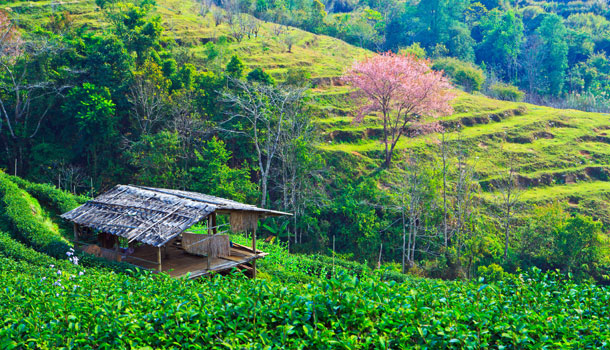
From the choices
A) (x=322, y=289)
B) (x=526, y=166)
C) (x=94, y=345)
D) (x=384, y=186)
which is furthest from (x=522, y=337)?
(x=526, y=166)

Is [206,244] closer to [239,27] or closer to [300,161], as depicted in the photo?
[300,161]

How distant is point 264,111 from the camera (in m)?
24.6

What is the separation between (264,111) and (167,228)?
12429 millimetres

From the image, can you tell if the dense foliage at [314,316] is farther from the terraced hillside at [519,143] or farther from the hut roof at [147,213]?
the terraced hillside at [519,143]

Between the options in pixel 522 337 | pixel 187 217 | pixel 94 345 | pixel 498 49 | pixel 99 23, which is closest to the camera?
pixel 522 337

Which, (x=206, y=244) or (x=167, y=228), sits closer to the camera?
A: (x=167, y=228)

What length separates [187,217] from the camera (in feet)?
44.6

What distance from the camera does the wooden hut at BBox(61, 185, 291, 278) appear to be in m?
13.5

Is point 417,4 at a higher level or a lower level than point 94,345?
higher

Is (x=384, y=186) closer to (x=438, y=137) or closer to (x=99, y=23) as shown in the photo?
(x=438, y=137)

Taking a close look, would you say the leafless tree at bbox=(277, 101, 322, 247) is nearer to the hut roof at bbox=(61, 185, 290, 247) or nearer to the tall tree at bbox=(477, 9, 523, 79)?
the hut roof at bbox=(61, 185, 290, 247)

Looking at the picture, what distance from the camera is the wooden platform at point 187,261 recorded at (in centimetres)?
1390

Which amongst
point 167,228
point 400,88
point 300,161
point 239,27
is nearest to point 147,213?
point 167,228

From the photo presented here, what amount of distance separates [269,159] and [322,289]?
1869 cm
